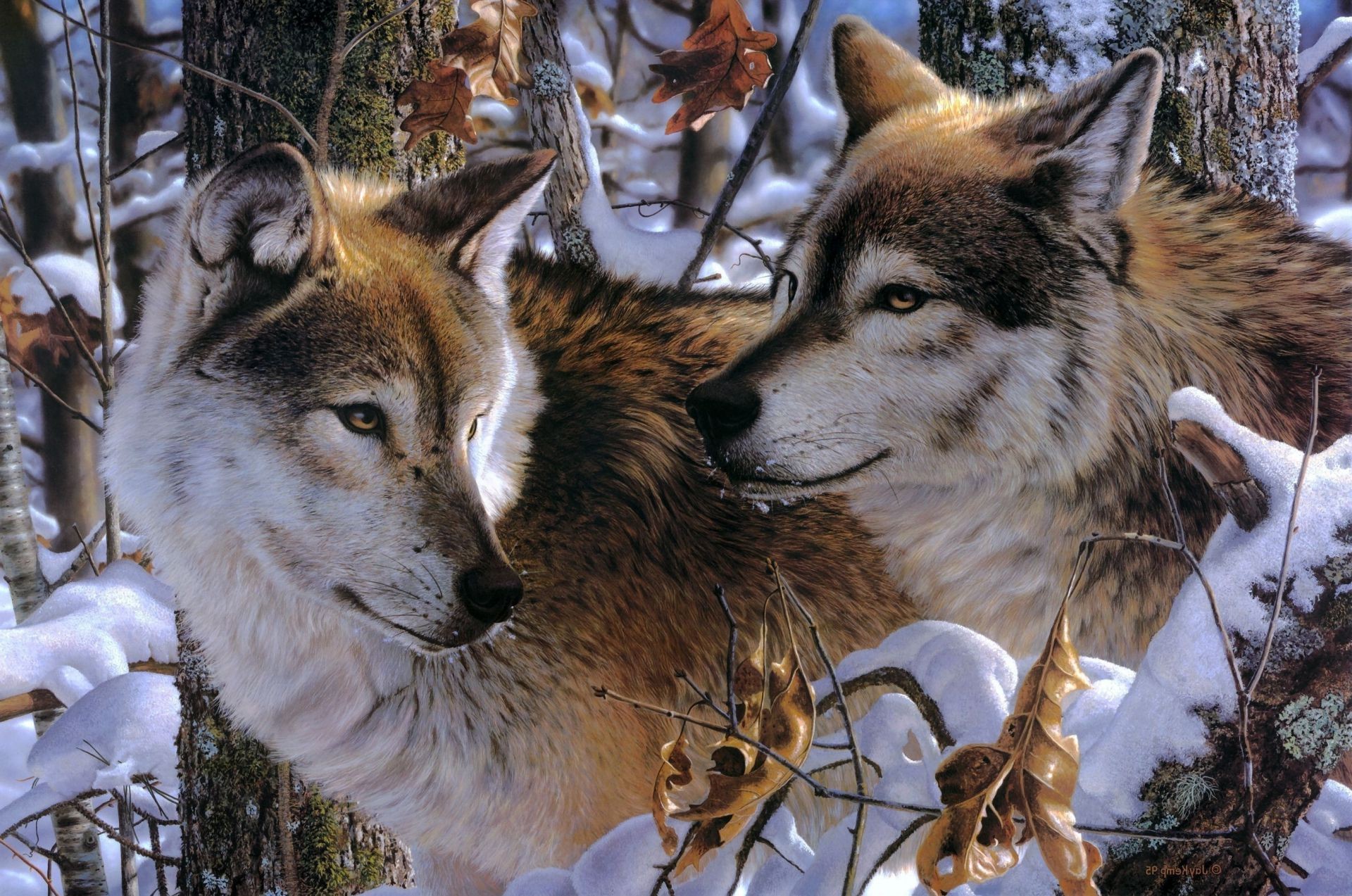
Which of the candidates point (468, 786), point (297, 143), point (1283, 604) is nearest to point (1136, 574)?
point (1283, 604)

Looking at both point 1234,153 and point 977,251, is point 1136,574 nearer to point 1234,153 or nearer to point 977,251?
point 977,251

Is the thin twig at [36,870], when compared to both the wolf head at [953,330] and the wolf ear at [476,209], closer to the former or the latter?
the wolf ear at [476,209]

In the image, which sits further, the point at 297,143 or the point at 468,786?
the point at 297,143

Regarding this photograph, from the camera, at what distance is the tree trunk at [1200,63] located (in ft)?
5.64

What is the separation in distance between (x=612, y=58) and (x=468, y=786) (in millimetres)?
1406

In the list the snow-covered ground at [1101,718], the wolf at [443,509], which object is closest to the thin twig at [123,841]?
the wolf at [443,509]

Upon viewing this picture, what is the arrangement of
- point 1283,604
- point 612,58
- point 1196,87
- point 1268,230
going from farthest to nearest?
1. point 612,58
2. point 1196,87
3. point 1268,230
4. point 1283,604

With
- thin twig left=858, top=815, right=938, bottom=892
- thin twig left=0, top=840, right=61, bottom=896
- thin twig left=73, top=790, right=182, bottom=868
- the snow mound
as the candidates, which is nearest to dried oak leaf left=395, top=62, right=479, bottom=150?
the snow mound

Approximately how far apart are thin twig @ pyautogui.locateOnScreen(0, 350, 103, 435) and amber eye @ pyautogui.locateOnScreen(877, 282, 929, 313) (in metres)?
1.55

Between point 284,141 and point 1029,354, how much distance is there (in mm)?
1407

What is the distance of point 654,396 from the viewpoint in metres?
1.82

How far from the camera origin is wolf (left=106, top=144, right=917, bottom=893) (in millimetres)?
1529

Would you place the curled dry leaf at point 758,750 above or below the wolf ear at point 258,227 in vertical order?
below

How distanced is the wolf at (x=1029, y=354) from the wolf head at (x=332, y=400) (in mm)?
424
